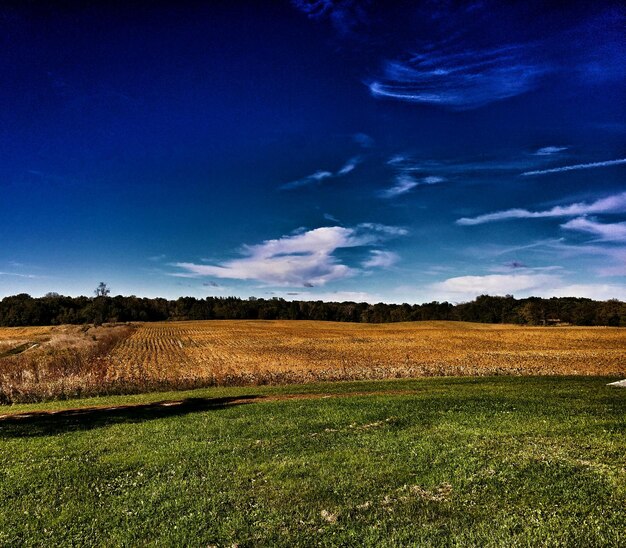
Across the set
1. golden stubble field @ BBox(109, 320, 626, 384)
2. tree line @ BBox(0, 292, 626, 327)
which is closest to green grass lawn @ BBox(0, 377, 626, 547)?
golden stubble field @ BBox(109, 320, 626, 384)

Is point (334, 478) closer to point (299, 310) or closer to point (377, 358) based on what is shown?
point (377, 358)

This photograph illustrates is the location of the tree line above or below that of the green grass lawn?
above

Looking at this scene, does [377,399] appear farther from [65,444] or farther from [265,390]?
[65,444]

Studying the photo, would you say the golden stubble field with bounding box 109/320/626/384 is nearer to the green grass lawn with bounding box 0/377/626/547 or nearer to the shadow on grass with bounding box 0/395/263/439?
the shadow on grass with bounding box 0/395/263/439

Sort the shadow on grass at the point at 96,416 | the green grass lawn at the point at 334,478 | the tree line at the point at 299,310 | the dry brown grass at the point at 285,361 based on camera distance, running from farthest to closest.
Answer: the tree line at the point at 299,310
the dry brown grass at the point at 285,361
the shadow on grass at the point at 96,416
the green grass lawn at the point at 334,478

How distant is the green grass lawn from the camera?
7504 mm

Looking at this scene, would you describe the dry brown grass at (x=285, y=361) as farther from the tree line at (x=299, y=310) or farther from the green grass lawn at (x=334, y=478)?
the tree line at (x=299, y=310)

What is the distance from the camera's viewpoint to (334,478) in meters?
9.80

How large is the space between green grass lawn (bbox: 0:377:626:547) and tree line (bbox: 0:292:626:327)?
140610 mm

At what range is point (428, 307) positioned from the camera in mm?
181125

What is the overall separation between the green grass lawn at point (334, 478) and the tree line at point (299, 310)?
14061cm

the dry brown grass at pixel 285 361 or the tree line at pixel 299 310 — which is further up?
the tree line at pixel 299 310

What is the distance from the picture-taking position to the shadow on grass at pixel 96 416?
16.9m

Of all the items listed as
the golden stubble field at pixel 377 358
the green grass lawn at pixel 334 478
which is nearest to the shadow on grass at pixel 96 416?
the green grass lawn at pixel 334 478
